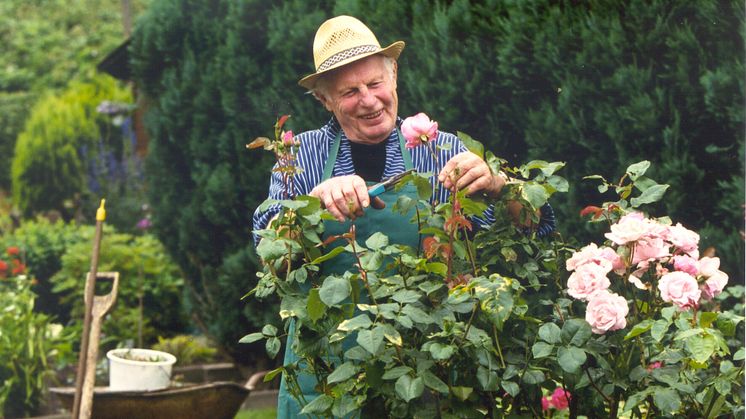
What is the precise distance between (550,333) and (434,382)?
0.24m

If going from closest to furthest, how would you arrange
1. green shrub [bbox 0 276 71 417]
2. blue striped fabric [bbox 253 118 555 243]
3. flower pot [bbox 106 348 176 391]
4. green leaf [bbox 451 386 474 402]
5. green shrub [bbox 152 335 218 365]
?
green leaf [bbox 451 386 474 402] < blue striped fabric [bbox 253 118 555 243] < flower pot [bbox 106 348 176 391] < green shrub [bbox 0 276 71 417] < green shrub [bbox 152 335 218 365]

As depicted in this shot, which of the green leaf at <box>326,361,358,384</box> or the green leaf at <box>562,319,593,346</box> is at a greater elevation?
the green leaf at <box>326,361,358,384</box>

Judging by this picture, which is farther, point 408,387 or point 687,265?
point 687,265

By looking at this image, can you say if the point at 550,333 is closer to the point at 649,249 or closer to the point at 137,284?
the point at 649,249

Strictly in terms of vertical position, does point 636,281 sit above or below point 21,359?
above

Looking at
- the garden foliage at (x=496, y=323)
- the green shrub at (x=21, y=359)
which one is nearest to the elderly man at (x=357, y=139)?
the garden foliage at (x=496, y=323)

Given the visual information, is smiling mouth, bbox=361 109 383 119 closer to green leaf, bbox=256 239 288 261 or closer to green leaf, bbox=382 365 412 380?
green leaf, bbox=256 239 288 261

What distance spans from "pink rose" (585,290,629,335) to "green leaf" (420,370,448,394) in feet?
1.01

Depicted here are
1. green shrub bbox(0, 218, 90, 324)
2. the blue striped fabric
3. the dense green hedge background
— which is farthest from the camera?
green shrub bbox(0, 218, 90, 324)

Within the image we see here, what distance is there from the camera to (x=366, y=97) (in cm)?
277

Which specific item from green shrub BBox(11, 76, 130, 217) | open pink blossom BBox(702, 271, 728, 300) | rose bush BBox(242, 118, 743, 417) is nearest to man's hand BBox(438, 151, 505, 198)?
rose bush BBox(242, 118, 743, 417)

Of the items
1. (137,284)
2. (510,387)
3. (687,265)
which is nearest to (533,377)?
(510,387)

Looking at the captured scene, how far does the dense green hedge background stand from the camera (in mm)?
3701

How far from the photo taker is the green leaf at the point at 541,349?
2039mm
